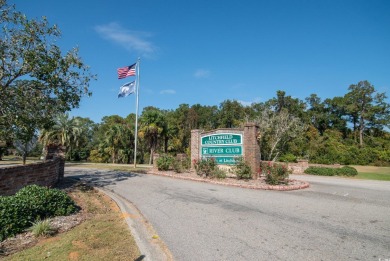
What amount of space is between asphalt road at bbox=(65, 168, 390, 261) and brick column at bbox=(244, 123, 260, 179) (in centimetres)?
341

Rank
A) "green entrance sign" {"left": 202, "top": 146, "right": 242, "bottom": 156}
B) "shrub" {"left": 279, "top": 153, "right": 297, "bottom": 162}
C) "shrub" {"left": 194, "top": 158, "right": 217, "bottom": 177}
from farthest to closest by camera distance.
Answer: "shrub" {"left": 279, "top": 153, "right": 297, "bottom": 162}, "green entrance sign" {"left": 202, "top": 146, "right": 242, "bottom": 156}, "shrub" {"left": 194, "top": 158, "right": 217, "bottom": 177}

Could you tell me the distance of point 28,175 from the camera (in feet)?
28.5

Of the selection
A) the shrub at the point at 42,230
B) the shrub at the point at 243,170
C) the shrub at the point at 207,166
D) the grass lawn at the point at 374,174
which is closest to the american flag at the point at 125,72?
the shrub at the point at 207,166

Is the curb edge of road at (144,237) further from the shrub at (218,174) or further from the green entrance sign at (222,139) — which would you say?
the green entrance sign at (222,139)

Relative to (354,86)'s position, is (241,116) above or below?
below

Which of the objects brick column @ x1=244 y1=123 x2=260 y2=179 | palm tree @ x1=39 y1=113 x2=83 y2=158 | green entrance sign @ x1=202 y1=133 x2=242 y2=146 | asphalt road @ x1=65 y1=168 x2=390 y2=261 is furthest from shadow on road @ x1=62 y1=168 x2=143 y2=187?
palm tree @ x1=39 y1=113 x2=83 y2=158

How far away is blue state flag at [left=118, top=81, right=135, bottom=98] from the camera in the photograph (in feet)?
68.2

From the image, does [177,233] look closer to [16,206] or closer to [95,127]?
[16,206]

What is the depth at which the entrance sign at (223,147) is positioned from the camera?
1372 cm

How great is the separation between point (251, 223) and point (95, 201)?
17.1 ft

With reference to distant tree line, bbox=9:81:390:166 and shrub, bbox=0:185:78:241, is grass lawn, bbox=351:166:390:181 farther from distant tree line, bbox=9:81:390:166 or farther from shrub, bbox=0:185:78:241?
shrub, bbox=0:185:78:241

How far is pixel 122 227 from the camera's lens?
210 inches

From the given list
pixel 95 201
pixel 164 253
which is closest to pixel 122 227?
pixel 164 253

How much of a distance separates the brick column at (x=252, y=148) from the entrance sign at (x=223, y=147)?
0.43 meters
